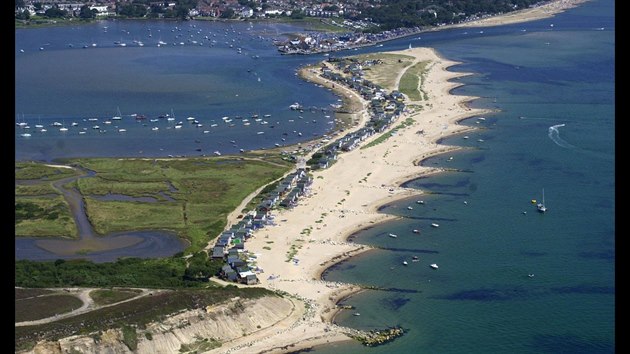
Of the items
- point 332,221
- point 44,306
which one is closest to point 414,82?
point 332,221

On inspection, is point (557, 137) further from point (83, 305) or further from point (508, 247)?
point (83, 305)

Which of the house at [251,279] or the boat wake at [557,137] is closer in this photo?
the house at [251,279]

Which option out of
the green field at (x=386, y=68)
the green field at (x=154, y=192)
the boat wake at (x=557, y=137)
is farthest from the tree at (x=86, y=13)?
the boat wake at (x=557, y=137)

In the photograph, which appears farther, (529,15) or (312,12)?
(312,12)

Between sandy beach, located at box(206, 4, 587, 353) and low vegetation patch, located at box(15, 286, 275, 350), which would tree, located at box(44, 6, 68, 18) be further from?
low vegetation patch, located at box(15, 286, 275, 350)

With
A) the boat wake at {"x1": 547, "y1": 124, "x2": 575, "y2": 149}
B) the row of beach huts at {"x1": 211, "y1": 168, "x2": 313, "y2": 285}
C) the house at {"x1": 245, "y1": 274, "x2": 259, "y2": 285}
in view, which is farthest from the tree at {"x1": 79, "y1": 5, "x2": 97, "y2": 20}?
the house at {"x1": 245, "y1": 274, "x2": 259, "y2": 285}

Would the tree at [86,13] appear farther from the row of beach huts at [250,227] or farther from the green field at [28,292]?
the green field at [28,292]
